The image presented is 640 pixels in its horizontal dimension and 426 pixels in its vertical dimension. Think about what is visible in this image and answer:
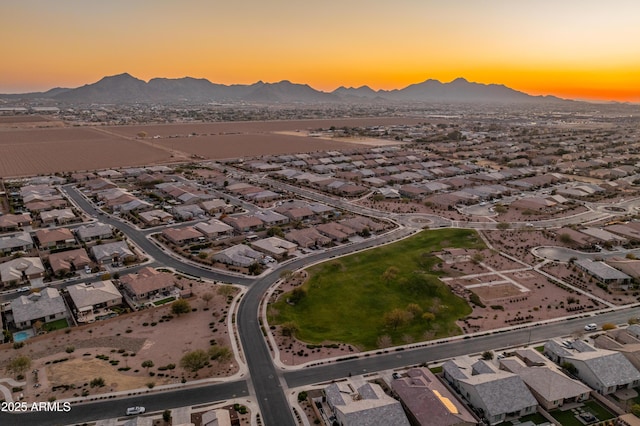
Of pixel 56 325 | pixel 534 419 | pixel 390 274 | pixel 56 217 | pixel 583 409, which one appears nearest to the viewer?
pixel 534 419

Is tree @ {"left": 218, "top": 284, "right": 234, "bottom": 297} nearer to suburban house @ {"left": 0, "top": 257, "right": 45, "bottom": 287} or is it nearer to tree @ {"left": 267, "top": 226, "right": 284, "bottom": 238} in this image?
tree @ {"left": 267, "top": 226, "right": 284, "bottom": 238}

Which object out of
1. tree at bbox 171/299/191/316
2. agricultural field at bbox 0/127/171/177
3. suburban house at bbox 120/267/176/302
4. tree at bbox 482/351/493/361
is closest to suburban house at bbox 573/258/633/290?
tree at bbox 482/351/493/361

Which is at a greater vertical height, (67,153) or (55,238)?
(67,153)

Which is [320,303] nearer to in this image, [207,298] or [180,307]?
[207,298]

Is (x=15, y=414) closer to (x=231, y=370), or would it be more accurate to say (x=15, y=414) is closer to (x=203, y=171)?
(x=231, y=370)

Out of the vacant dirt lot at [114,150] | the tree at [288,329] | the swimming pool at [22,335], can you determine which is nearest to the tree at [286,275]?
the tree at [288,329]

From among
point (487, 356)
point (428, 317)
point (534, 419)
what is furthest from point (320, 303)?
point (534, 419)
